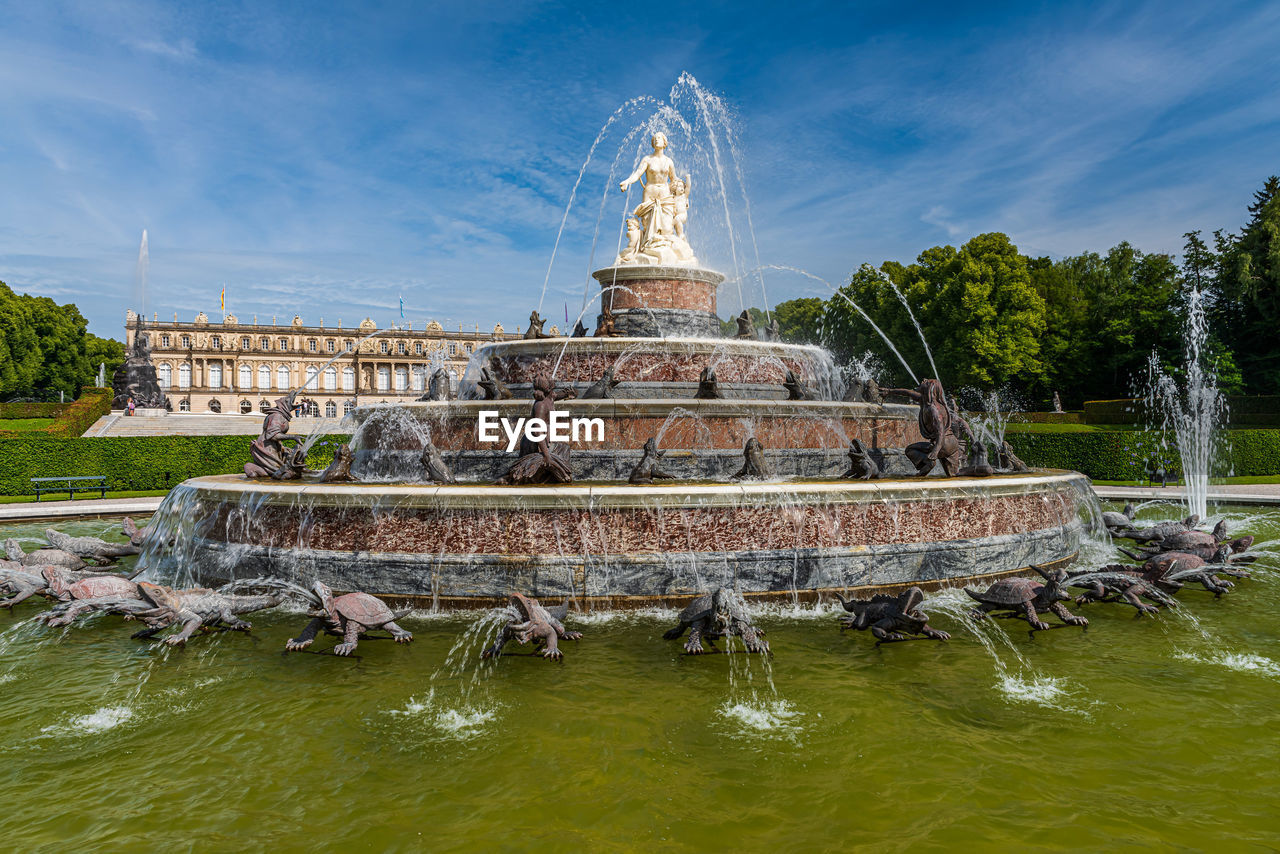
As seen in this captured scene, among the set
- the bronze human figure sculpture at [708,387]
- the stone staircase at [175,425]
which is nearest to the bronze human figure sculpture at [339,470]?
the bronze human figure sculpture at [708,387]

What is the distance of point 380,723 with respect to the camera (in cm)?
636

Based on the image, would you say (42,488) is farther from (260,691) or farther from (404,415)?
(260,691)

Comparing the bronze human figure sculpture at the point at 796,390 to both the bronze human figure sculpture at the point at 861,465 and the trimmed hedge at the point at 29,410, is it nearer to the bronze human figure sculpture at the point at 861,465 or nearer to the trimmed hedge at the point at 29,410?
the bronze human figure sculpture at the point at 861,465

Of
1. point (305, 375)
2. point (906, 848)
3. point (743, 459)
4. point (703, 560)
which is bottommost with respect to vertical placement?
point (906, 848)

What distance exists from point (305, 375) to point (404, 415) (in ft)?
417

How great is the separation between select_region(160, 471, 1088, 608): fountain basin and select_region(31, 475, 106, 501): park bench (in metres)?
17.8

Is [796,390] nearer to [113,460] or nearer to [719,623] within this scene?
[719,623]

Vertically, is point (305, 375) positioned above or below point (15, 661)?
above

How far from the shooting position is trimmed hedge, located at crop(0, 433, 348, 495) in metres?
25.3

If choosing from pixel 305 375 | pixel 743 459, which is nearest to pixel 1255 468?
pixel 743 459

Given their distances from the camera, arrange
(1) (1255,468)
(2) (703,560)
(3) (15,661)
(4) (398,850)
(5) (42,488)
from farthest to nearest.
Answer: (1) (1255,468)
(5) (42,488)
(2) (703,560)
(3) (15,661)
(4) (398,850)

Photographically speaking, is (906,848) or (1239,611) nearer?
(906,848)

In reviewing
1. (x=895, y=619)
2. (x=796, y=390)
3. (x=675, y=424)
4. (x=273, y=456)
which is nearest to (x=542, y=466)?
(x=675, y=424)

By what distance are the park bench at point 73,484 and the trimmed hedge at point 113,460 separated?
33 cm
